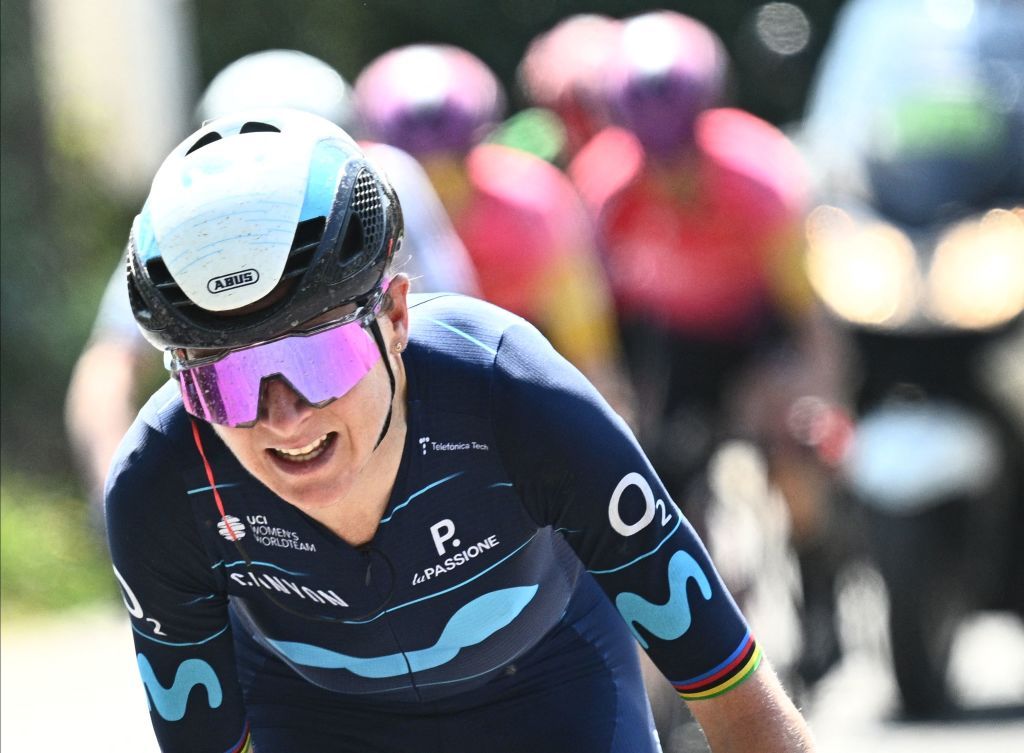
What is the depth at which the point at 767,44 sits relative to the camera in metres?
11.1

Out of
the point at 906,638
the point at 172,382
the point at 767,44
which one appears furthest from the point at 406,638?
the point at 767,44

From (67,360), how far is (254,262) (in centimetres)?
1072

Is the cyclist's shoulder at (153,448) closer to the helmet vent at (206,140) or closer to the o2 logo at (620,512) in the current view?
the helmet vent at (206,140)

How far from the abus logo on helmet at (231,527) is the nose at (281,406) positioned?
306 mm

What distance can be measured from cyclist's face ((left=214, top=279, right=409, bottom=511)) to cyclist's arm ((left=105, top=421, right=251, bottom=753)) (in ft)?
0.53

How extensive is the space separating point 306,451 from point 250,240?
38 cm

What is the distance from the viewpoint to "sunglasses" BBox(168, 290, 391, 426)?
11.2 feet

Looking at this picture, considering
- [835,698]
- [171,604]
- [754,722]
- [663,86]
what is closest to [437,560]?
[171,604]

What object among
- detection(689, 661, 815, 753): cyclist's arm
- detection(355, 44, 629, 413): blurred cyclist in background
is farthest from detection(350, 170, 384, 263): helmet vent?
detection(355, 44, 629, 413): blurred cyclist in background

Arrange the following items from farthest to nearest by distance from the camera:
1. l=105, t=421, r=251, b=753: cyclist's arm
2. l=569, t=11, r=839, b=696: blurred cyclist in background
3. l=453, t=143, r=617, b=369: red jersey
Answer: l=569, t=11, r=839, b=696: blurred cyclist in background < l=453, t=143, r=617, b=369: red jersey < l=105, t=421, r=251, b=753: cyclist's arm

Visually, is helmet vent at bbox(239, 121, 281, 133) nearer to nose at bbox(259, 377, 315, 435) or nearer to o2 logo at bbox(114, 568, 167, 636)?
nose at bbox(259, 377, 315, 435)

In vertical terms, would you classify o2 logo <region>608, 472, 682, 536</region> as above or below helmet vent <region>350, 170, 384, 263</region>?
below

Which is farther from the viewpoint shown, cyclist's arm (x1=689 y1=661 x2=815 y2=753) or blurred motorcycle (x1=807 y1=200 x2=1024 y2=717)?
blurred motorcycle (x1=807 y1=200 x2=1024 y2=717)

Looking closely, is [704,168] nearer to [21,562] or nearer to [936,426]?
[936,426]
